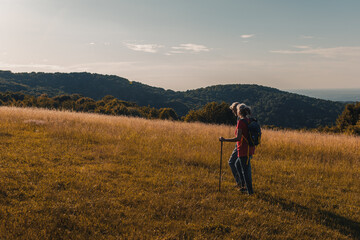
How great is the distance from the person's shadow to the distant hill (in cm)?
9209

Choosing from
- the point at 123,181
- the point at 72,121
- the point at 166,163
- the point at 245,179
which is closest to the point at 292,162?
the point at 245,179

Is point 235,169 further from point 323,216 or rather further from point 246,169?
point 323,216

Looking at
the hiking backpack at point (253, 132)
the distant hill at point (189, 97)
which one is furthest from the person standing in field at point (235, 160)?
the distant hill at point (189, 97)

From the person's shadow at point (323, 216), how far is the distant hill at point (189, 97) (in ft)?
302

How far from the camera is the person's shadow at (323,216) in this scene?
4449 mm

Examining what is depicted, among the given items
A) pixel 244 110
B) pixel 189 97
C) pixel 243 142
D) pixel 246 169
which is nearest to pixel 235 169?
pixel 246 169

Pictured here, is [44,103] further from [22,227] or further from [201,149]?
[22,227]

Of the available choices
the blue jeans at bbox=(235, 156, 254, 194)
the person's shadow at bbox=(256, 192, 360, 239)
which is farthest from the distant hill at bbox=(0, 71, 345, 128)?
the blue jeans at bbox=(235, 156, 254, 194)

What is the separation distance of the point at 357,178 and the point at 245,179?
4.91m

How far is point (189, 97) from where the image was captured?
460 feet

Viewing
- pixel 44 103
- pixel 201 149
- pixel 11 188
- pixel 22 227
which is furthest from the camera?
pixel 44 103

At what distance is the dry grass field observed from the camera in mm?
3977

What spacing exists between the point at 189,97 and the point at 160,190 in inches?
5346

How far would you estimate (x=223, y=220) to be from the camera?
438 cm
